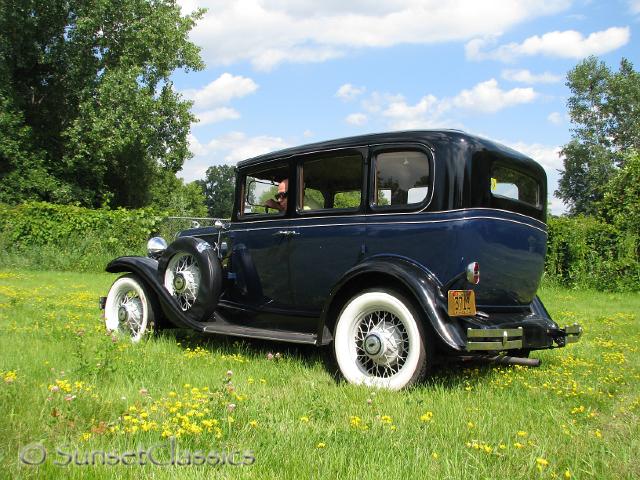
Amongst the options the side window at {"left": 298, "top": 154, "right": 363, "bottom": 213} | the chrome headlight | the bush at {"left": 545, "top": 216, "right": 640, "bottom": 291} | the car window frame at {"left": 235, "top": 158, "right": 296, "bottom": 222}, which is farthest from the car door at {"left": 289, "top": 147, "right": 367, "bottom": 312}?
the bush at {"left": 545, "top": 216, "right": 640, "bottom": 291}

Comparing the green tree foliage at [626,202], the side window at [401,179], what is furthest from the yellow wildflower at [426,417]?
the green tree foliage at [626,202]

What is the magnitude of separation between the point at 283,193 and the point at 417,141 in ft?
5.01

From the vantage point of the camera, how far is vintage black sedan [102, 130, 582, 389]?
4332 millimetres

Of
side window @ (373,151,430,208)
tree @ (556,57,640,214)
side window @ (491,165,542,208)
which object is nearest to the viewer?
side window @ (373,151,430,208)

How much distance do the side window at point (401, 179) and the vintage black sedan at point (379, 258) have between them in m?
0.01

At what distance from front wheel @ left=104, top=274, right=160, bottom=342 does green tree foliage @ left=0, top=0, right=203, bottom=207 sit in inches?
624

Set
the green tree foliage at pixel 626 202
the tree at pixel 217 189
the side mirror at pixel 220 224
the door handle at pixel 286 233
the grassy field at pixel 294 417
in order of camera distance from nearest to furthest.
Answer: the grassy field at pixel 294 417 → the door handle at pixel 286 233 → the side mirror at pixel 220 224 → the green tree foliage at pixel 626 202 → the tree at pixel 217 189

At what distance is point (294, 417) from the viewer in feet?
11.0

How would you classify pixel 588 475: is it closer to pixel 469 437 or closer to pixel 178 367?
pixel 469 437

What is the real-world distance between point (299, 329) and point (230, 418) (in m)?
2.29

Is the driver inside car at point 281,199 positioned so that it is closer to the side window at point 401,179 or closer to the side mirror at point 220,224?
the side mirror at point 220,224

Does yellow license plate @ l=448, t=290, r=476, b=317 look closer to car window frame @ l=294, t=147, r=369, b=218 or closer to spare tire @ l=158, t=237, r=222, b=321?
car window frame @ l=294, t=147, r=369, b=218

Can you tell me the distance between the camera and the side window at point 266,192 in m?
5.60

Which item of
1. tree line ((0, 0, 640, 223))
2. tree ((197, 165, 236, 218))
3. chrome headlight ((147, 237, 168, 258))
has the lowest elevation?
chrome headlight ((147, 237, 168, 258))
